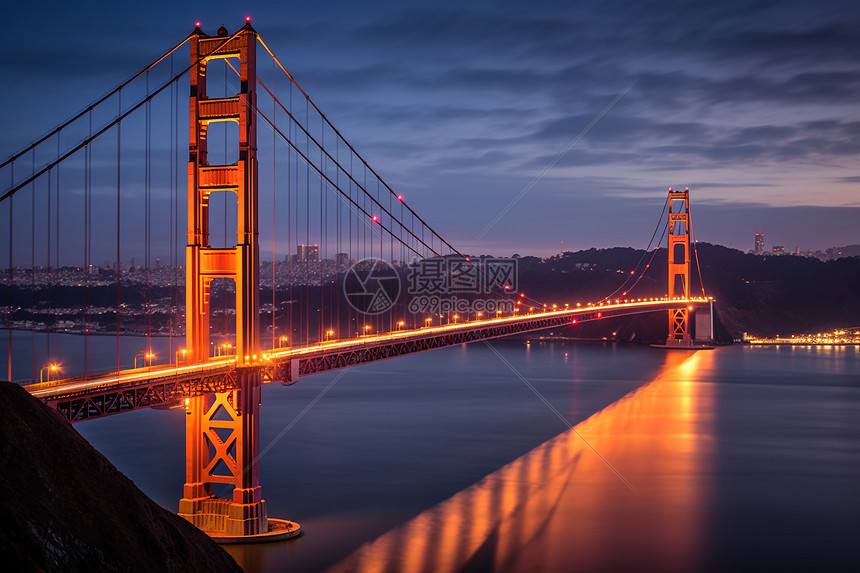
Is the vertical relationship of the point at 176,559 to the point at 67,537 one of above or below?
below

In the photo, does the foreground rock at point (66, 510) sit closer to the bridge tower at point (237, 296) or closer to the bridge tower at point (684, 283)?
the bridge tower at point (237, 296)

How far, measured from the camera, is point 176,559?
10391 mm

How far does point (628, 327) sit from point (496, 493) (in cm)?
7261

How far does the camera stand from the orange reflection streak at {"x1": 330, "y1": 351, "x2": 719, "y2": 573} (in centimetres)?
1736

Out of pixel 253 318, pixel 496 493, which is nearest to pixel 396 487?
pixel 496 493

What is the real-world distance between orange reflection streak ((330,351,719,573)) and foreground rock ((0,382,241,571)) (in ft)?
21.4

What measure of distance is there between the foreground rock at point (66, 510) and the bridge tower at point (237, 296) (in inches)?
219

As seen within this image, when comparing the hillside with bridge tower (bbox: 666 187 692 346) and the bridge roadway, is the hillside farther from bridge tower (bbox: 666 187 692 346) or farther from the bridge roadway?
the bridge roadway

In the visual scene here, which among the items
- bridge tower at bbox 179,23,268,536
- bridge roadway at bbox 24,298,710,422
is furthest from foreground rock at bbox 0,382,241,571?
bridge tower at bbox 179,23,268,536

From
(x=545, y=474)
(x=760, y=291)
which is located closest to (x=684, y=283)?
(x=760, y=291)

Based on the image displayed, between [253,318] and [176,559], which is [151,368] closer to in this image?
[253,318]

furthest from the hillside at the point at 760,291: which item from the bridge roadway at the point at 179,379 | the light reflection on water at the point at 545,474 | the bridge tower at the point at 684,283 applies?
the bridge roadway at the point at 179,379

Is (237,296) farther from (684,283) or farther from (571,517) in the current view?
(684,283)

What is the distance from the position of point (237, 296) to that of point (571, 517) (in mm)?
9670
